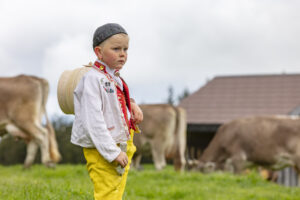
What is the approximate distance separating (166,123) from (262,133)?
261 centimetres

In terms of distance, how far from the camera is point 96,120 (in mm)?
2803

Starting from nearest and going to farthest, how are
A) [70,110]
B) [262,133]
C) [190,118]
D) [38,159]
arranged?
1. [70,110]
2. [262,133]
3. [190,118]
4. [38,159]

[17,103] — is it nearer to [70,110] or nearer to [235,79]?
[70,110]

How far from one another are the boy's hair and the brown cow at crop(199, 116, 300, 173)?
352 inches

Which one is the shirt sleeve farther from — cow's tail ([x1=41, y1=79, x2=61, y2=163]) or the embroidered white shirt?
cow's tail ([x1=41, y1=79, x2=61, y2=163])

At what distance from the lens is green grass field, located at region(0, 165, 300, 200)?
4406 millimetres

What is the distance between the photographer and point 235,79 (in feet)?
68.8

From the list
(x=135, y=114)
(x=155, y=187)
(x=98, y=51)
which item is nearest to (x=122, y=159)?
(x=135, y=114)

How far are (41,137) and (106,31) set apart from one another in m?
7.98

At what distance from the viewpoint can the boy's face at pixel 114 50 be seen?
293 cm

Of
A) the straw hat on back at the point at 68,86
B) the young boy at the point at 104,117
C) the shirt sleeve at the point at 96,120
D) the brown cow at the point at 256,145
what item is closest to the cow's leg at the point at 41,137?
the brown cow at the point at 256,145

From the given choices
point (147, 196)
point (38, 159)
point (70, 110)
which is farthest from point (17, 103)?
point (38, 159)

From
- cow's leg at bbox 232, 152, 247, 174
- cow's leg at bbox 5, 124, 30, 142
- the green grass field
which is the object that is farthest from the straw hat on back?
cow's leg at bbox 232, 152, 247, 174

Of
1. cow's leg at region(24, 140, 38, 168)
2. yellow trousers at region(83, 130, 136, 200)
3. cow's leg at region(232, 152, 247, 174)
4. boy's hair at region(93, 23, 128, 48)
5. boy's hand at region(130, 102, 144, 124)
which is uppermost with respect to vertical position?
boy's hair at region(93, 23, 128, 48)
